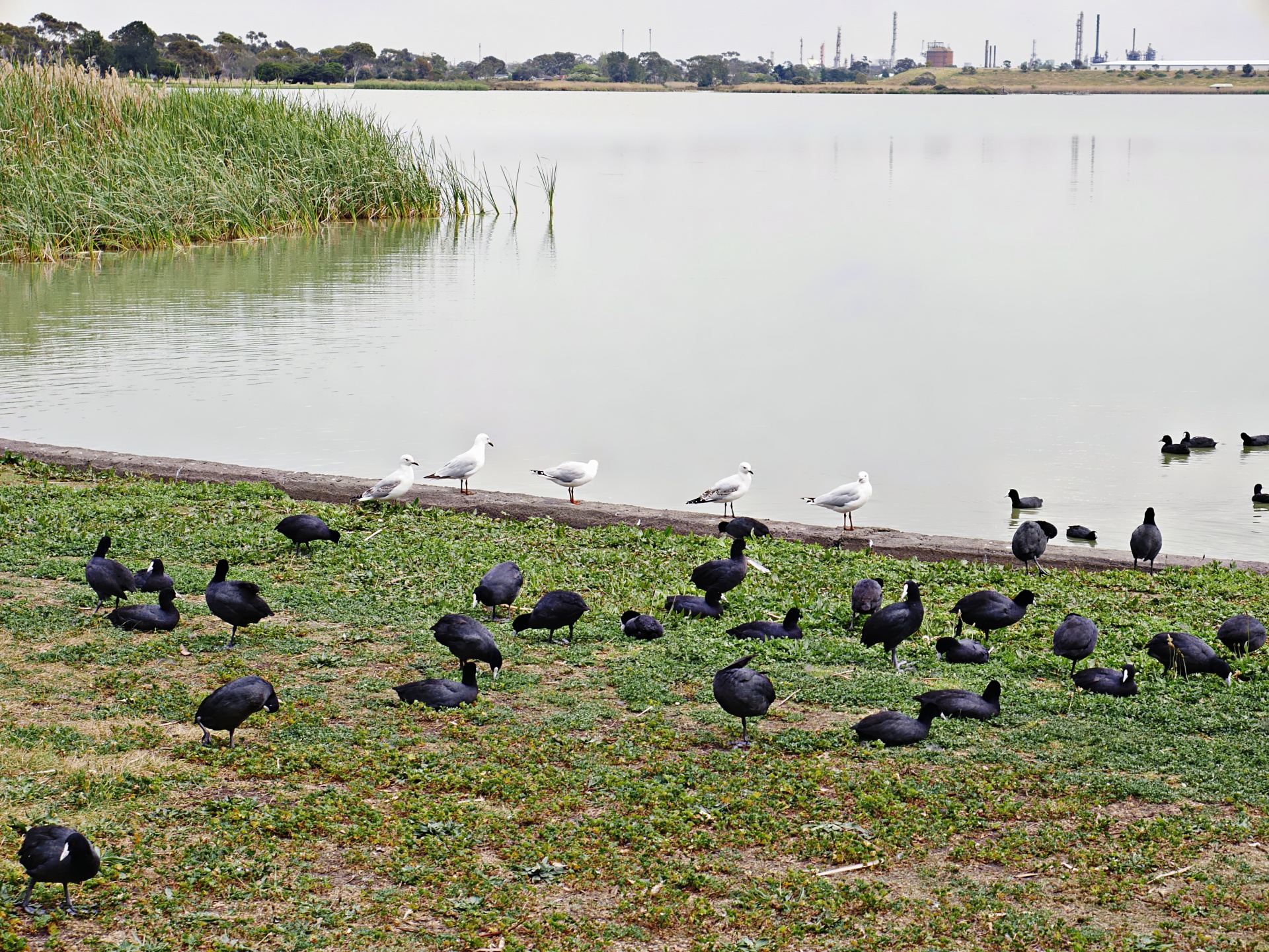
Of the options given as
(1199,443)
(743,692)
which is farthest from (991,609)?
(1199,443)

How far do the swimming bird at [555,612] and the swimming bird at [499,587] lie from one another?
0.88 ft

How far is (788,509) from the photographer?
494 inches

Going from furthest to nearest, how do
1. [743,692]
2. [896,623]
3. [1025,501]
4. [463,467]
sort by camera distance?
[1025,501] → [463,467] → [896,623] → [743,692]

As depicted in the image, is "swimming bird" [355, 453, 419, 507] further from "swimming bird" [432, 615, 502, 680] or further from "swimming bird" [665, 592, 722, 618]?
"swimming bird" [432, 615, 502, 680]

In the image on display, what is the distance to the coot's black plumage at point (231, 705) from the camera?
5.84 m

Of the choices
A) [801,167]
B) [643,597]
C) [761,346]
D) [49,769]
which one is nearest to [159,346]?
[761,346]

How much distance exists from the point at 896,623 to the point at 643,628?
144cm

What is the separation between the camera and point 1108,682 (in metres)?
6.71

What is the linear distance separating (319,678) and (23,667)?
5.02 ft

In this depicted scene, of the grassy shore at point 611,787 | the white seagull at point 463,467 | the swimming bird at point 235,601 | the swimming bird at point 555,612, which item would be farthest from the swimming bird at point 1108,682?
the white seagull at point 463,467

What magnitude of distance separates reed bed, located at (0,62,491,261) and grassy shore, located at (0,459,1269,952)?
62.5 feet

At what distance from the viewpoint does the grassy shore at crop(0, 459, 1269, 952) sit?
4.64m

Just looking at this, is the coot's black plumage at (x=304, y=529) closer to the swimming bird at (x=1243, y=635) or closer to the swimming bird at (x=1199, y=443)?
the swimming bird at (x=1243, y=635)

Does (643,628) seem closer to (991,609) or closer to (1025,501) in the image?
(991,609)
